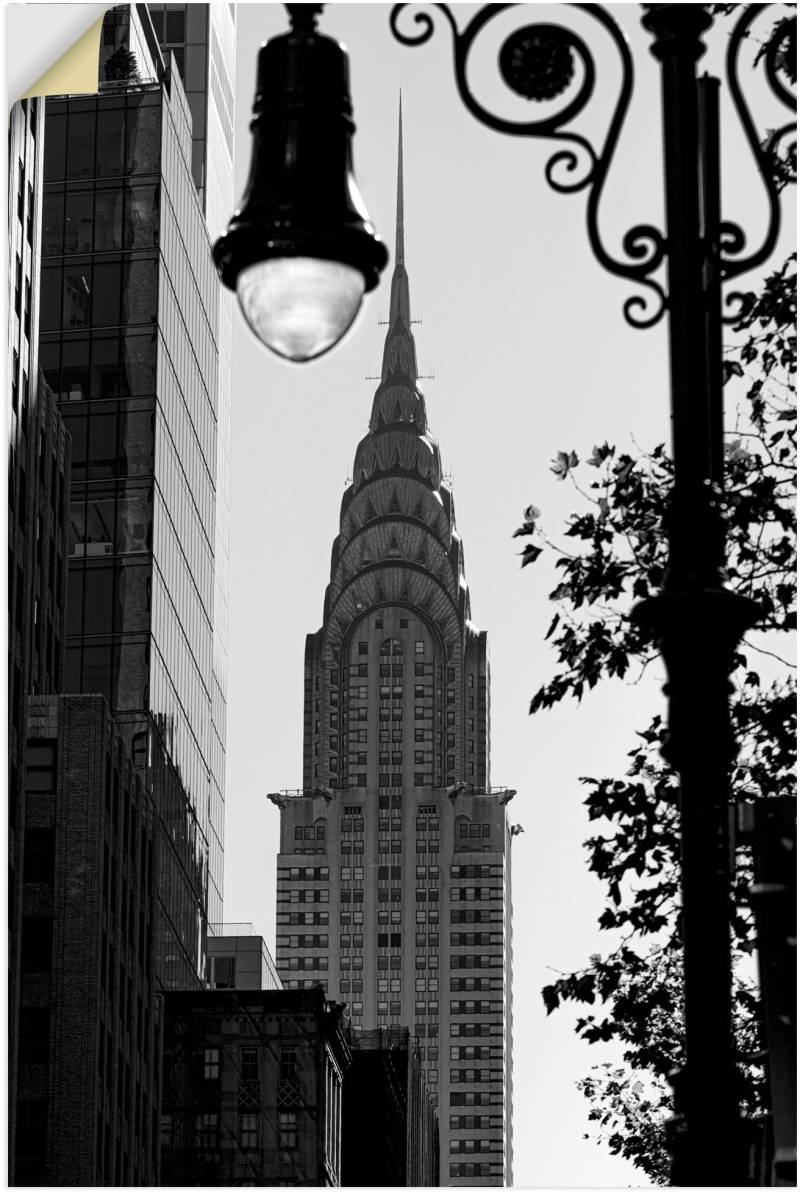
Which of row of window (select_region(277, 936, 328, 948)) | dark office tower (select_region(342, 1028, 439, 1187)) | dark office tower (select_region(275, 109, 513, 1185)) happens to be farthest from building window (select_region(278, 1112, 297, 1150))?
row of window (select_region(277, 936, 328, 948))

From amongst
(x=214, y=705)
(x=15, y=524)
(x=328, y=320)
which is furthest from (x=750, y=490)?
(x=214, y=705)

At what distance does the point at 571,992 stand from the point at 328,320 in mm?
7025

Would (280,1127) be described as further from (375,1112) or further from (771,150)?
(771,150)

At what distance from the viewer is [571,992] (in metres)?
13.3

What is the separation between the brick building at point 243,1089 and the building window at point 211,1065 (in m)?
0.04

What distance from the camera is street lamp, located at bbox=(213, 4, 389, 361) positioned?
722 centimetres

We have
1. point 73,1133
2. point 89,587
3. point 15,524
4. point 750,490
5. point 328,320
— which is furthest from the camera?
Result: point 89,587

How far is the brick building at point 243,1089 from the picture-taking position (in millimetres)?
91812

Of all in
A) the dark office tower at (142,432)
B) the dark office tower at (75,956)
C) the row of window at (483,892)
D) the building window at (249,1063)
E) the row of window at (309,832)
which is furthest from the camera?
the row of window at (309,832)

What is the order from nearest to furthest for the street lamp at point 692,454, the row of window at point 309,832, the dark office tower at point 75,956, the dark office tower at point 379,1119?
1. the street lamp at point 692,454
2. the dark office tower at point 75,956
3. the dark office tower at point 379,1119
4. the row of window at point 309,832

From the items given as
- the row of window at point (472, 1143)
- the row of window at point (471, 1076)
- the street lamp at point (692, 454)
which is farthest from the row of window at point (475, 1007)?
the street lamp at point (692, 454)

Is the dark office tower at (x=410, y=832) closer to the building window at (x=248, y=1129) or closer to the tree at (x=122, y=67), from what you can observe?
the building window at (x=248, y=1129)

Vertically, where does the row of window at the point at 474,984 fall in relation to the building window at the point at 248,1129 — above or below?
above

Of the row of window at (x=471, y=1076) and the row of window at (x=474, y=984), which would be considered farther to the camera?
the row of window at (x=474, y=984)
